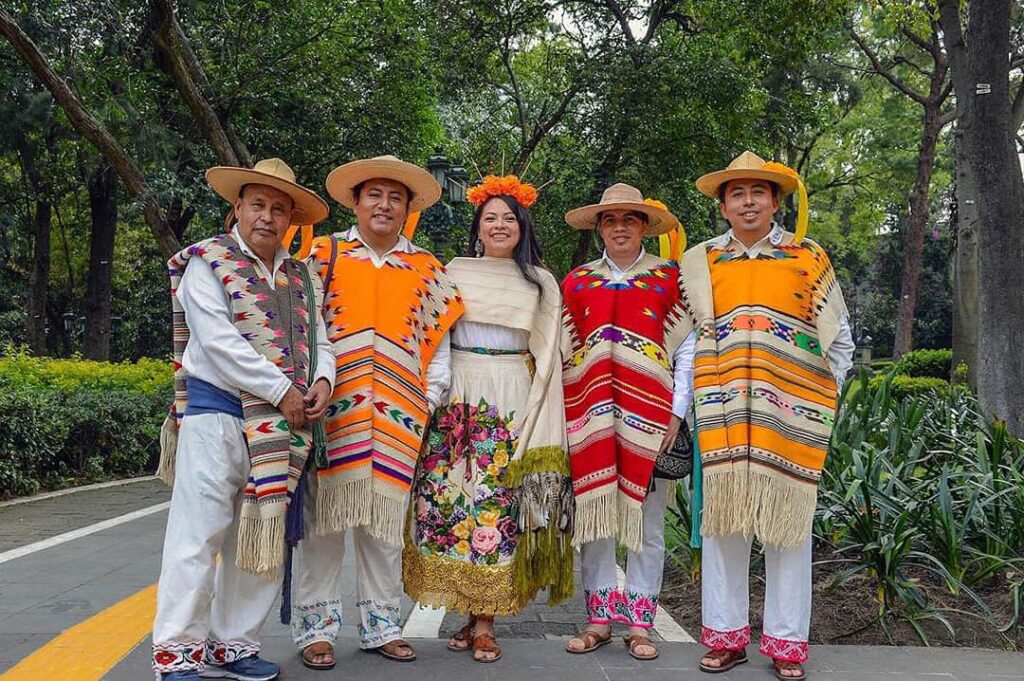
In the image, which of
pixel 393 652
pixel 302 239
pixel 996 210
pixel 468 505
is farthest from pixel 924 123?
pixel 393 652

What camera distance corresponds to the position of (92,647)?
385 cm

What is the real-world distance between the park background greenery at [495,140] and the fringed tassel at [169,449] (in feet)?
5.90

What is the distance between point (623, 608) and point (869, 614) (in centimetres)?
135

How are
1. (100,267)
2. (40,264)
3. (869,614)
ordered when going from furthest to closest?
1. (40,264)
2. (100,267)
3. (869,614)

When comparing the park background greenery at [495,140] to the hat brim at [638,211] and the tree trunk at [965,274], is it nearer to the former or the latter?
the tree trunk at [965,274]

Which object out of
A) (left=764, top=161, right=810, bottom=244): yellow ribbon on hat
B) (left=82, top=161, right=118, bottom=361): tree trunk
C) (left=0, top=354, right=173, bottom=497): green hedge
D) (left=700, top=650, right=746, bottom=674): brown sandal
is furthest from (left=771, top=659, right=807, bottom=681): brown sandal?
(left=82, top=161, right=118, bottom=361): tree trunk

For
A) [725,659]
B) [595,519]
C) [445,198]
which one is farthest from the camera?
[445,198]

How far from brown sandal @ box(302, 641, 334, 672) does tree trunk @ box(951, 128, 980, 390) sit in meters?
5.93

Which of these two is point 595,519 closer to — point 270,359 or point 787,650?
point 787,650

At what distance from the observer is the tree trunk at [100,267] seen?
16000 mm

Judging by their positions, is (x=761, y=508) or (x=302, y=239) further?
(x=302, y=239)

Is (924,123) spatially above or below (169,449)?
above

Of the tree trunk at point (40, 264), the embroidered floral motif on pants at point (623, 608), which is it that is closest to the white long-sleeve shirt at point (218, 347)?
the embroidered floral motif on pants at point (623, 608)

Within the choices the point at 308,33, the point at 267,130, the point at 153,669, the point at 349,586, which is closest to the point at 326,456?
the point at 153,669
